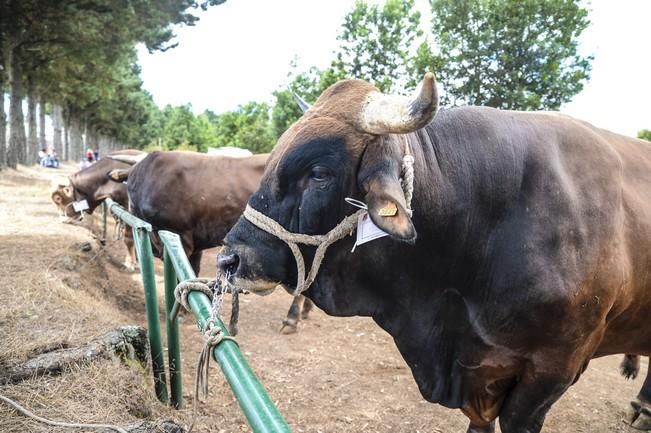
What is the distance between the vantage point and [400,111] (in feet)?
5.92

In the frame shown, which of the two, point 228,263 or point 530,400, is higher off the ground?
point 228,263

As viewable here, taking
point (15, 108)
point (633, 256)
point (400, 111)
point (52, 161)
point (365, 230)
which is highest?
point (15, 108)

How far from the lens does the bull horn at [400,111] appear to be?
1.67m

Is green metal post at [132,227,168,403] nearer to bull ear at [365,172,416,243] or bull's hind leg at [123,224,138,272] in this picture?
bull ear at [365,172,416,243]

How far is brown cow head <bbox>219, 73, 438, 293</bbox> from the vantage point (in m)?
1.94

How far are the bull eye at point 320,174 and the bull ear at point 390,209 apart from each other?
23 centimetres

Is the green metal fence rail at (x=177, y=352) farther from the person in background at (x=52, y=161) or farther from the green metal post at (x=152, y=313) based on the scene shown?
the person in background at (x=52, y=161)

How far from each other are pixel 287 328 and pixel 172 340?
2905 mm

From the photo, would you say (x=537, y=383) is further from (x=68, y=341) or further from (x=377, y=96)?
(x=68, y=341)

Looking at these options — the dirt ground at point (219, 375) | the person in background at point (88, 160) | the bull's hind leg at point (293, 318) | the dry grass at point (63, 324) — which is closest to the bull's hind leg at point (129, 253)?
the dirt ground at point (219, 375)

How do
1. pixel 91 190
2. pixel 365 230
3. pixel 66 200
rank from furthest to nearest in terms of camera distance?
pixel 66 200
pixel 91 190
pixel 365 230

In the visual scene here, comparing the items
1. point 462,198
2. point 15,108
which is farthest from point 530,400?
point 15,108

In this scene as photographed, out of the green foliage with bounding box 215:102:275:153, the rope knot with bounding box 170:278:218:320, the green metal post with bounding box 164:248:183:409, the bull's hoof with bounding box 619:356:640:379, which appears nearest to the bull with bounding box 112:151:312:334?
the green metal post with bounding box 164:248:183:409

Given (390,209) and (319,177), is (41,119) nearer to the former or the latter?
(319,177)
